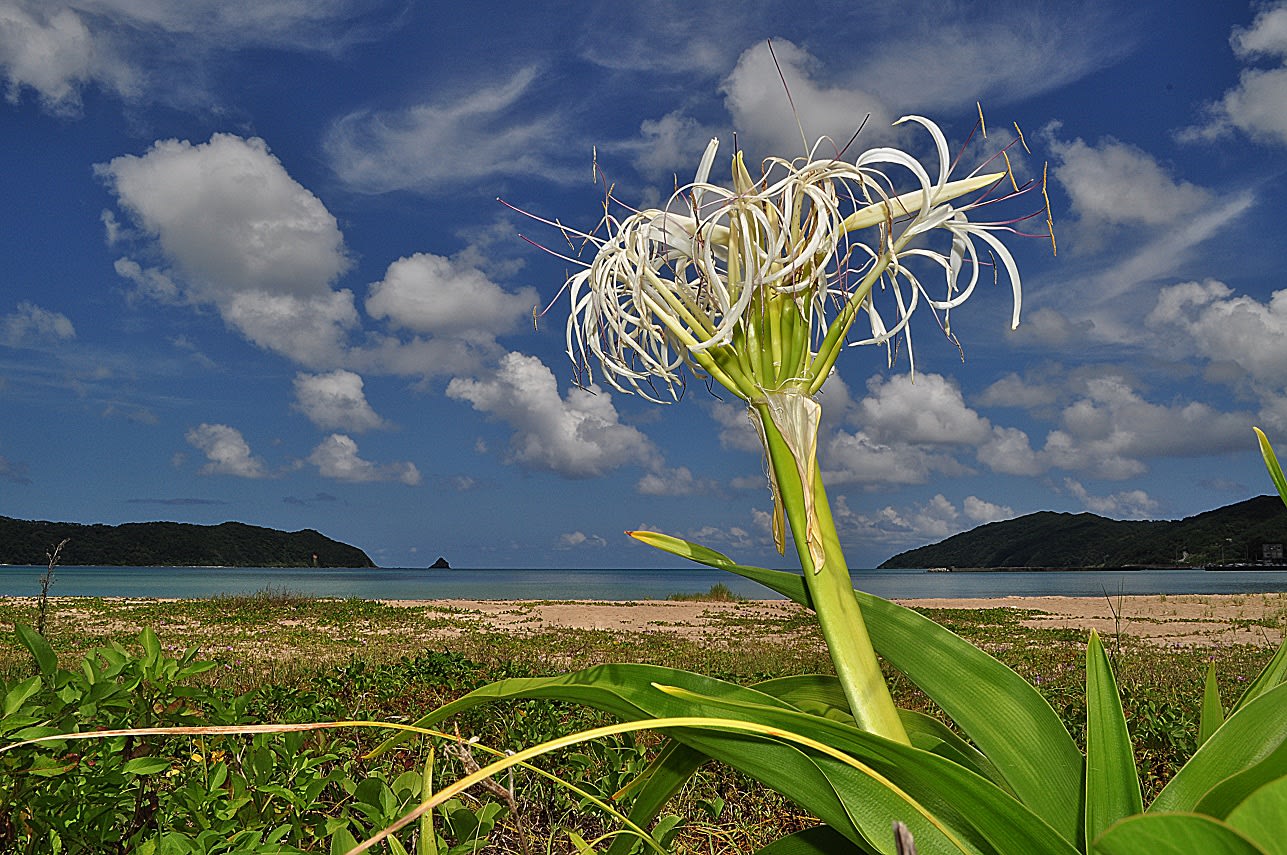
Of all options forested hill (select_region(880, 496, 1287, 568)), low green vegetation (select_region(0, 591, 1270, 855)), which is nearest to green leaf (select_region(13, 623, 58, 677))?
low green vegetation (select_region(0, 591, 1270, 855))

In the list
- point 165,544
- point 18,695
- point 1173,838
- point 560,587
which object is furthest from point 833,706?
point 165,544

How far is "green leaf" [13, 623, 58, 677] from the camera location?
1.48m

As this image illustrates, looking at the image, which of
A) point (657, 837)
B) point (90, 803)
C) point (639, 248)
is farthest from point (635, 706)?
point (90, 803)

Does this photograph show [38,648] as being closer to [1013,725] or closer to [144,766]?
[144,766]

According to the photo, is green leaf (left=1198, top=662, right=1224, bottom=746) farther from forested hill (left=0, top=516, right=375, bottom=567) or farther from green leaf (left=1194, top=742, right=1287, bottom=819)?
forested hill (left=0, top=516, right=375, bottom=567)

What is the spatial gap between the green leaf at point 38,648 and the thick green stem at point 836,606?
1.25 m

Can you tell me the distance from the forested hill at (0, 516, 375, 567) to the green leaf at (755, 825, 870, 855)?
353 ft

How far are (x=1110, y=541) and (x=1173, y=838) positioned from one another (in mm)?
120118

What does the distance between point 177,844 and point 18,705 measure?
35cm

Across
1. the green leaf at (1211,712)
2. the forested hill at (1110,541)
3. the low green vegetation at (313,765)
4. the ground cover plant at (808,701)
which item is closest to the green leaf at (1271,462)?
the ground cover plant at (808,701)

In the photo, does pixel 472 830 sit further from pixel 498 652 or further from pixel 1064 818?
pixel 498 652

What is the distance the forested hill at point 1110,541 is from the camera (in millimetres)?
81688

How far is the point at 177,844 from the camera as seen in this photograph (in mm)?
1331

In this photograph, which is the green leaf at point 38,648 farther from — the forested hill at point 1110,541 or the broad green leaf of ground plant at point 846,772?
the forested hill at point 1110,541
